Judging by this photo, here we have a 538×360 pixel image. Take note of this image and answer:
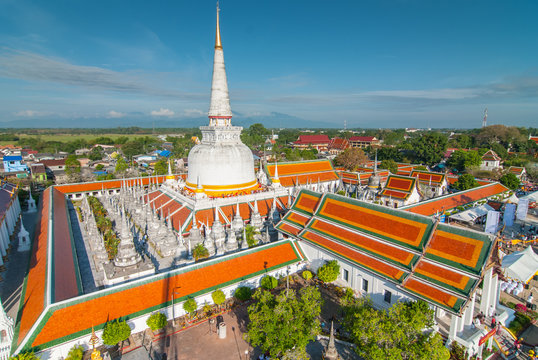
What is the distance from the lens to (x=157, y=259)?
25.1 m

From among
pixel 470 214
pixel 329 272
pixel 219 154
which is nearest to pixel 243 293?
pixel 329 272

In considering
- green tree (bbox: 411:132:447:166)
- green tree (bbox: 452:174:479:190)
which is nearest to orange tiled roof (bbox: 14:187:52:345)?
green tree (bbox: 452:174:479:190)

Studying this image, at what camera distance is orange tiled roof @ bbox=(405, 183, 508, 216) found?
3498cm

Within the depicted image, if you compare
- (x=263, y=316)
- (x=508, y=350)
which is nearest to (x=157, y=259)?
(x=263, y=316)

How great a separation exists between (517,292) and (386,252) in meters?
12.7

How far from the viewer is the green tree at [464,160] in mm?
63469

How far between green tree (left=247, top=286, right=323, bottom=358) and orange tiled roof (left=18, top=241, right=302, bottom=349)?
5.25m

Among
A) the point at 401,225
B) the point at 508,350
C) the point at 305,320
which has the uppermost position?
the point at 401,225

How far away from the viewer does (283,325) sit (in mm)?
14086

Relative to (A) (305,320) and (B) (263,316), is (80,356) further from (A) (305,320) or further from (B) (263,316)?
(A) (305,320)

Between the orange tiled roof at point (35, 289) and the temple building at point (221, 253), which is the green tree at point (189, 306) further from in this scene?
the orange tiled roof at point (35, 289)

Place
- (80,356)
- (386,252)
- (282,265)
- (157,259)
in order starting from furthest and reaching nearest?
1. (157,259)
2. (282,265)
3. (386,252)
4. (80,356)

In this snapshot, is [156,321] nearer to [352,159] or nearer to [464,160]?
[352,159]

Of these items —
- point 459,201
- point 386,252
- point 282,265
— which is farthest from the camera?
point 459,201
